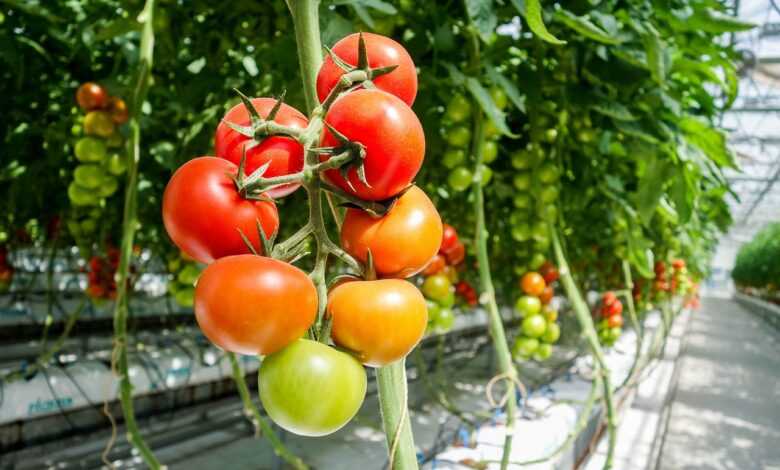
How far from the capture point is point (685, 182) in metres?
0.82

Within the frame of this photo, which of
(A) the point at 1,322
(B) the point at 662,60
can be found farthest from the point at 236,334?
(A) the point at 1,322

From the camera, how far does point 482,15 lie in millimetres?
522

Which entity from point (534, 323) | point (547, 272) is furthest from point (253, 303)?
point (547, 272)

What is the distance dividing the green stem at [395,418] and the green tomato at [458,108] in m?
0.57

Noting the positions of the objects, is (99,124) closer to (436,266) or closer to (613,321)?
(436,266)

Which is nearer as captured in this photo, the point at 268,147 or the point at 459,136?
the point at 268,147

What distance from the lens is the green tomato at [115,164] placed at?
730 millimetres

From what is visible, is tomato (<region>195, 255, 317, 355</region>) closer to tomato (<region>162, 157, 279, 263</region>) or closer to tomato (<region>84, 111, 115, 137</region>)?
tomato (<region>162, 157, 279, 263</region>)

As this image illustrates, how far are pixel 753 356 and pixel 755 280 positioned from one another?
6.50 m

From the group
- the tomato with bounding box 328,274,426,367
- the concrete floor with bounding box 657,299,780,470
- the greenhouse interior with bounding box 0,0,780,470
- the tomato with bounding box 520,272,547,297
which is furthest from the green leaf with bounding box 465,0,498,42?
the concrete floor with bounding box 657,299,780,470

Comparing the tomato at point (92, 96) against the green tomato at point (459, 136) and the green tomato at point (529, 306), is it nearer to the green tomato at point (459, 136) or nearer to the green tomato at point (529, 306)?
the green tomato at point (459, 136)

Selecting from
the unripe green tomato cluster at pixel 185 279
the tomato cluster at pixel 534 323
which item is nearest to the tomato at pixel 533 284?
the tomato cluster at pixel 534 323

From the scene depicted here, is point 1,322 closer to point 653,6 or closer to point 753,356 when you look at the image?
point 653,6

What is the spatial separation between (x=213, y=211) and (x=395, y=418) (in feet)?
0.36
